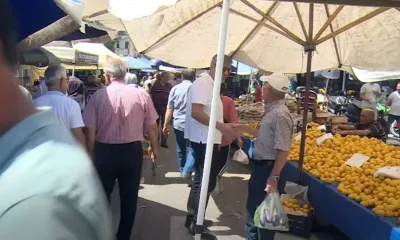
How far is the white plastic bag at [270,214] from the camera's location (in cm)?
397

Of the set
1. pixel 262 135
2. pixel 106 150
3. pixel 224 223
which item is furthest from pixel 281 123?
pixel 224 223

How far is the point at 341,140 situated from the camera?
22.1 feet

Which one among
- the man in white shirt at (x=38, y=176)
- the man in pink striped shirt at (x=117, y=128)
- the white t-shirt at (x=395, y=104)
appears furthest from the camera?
the white t-shirt at (x=395, y=104)

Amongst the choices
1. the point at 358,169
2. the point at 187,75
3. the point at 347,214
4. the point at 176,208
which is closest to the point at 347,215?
the point at 347,214

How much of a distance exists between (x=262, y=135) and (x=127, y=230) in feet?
5.45

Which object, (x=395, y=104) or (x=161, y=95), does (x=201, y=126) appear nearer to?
(x=161, y=95)

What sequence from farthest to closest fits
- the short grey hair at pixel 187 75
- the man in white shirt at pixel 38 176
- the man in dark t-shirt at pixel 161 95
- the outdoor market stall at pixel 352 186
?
1. the man in dark t-shirt at pixel 161 95
2. the short grey hair at pixel 187 75
3. the outdoor market stall at pixel 352 186
4. the man in white shirt at pixel 38 176

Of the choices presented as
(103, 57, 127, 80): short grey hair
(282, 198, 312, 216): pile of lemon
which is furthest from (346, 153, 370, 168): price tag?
(103, 57, 127, 80): short grey hair

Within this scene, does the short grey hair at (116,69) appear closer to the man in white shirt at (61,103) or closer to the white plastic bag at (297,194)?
the man in white shirt at (61,103)

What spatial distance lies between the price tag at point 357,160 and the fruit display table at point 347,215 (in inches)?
20.6

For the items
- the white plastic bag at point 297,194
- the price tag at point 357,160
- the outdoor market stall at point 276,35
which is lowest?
the white plastic bag at point 297,194

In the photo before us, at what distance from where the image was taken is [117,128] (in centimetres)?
429

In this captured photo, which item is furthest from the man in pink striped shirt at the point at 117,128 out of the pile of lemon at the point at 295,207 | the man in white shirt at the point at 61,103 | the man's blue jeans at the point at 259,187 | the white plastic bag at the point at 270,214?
the pile of lemon at the point at 295,207

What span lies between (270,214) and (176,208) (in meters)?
2.61
